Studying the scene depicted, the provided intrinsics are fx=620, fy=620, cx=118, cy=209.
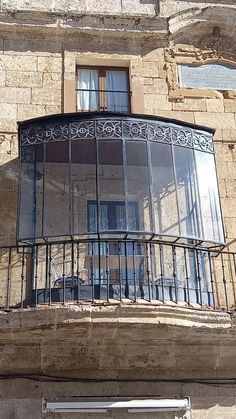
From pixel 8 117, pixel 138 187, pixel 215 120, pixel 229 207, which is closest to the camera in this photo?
pixel 138 187

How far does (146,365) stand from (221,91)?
4.02 metres

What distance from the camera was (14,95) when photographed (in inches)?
324

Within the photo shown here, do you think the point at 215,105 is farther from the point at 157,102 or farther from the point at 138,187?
the point at 138,187

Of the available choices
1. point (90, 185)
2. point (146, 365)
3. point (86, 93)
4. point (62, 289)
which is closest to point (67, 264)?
point (62, 289)

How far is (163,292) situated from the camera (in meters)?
6.62

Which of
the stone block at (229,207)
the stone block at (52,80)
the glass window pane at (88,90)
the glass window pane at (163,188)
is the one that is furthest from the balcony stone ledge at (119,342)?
the stone block at (52,80)

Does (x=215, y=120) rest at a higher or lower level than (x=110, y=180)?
higher

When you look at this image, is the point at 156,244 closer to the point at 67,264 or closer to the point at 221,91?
the point at 67,264

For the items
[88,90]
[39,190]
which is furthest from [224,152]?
[39,190]

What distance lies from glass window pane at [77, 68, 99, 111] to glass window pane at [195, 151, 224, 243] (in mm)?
1832

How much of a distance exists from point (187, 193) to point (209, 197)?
0.30 metres

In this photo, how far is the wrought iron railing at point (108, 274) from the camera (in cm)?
656

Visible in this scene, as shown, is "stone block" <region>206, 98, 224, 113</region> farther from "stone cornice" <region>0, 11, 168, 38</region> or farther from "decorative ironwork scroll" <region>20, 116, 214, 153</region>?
"decorative ironwork scroll" <region>20, 116, 214, 153</region>

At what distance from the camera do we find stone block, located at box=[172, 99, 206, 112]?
843 centimetres
